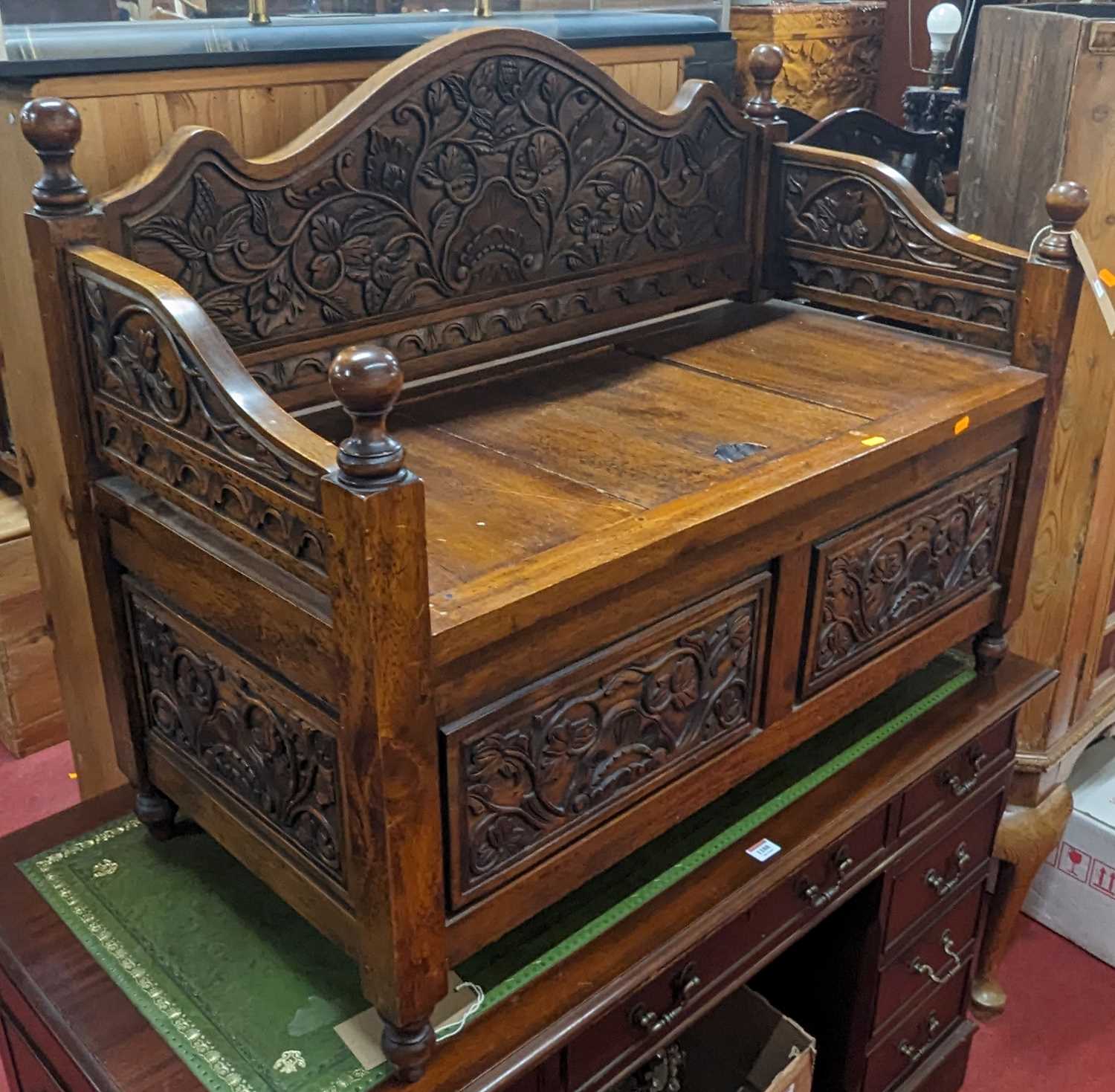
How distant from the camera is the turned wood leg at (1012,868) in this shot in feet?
6.30

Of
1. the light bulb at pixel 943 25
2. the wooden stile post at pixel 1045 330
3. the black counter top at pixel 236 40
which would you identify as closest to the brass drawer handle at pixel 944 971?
the wooden stile post at pixel 1045 330

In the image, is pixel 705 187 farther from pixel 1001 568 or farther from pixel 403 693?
pixel 403 693

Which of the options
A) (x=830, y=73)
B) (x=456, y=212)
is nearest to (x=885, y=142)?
(x=830, y=73)

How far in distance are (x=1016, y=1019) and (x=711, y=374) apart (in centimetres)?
128

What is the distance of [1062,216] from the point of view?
1360 millimetres

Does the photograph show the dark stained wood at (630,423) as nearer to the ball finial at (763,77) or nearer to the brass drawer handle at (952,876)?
the ball finial at (763,77)

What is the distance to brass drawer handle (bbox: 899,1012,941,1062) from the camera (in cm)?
168

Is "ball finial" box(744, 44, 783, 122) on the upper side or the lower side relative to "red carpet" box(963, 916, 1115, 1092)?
upper

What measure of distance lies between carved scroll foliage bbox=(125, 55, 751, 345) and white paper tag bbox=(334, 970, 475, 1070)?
0.64 meters

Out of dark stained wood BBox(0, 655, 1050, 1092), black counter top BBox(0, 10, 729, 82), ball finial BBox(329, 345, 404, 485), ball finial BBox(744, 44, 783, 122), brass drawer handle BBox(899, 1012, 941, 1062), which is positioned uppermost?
black counter top BBox(0, 10, 729, 82)

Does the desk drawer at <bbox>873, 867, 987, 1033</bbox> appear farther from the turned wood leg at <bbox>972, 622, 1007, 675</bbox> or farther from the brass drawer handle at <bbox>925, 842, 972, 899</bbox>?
the turned wood leg at <bbox>972, 622, 1007, 675</bbox>

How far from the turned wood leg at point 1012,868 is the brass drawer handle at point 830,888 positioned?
0.60 meters

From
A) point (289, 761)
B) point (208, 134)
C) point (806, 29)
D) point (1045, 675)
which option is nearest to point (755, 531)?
point (289, 761)

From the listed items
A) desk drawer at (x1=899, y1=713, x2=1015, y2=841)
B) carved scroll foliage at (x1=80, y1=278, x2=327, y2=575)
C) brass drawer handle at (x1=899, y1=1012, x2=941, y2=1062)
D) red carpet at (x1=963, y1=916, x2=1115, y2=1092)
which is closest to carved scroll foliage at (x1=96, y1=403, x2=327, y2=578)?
carved scroll foliage at (x1=80, y1=278, x2=327, y2=575)
